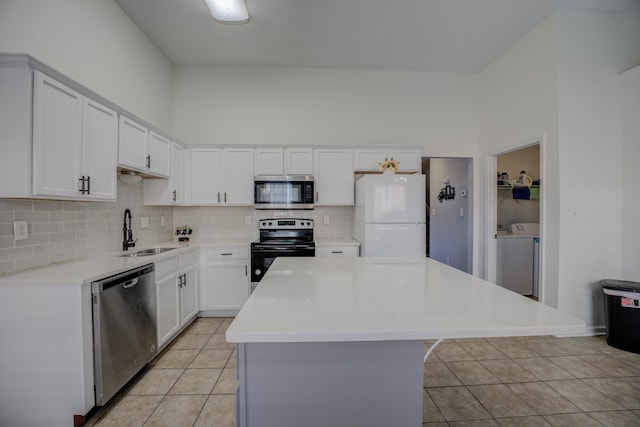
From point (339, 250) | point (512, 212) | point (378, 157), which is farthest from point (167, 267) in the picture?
point (512, 212)

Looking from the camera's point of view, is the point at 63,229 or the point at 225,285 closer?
the point at 63,229

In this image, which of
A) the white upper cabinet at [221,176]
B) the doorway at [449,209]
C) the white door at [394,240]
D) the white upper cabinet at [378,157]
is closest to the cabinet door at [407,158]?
the white upper cabinet at [378,157]

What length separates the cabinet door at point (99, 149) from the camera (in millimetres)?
1877

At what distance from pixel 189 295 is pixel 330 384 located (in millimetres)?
2372

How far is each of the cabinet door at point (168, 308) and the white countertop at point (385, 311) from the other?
4.59ft

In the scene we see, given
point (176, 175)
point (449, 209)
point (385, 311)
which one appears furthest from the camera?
→ point (449, 209)

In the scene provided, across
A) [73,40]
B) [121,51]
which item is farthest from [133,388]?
[121,51]

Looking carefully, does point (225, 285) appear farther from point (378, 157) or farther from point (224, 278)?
point (378, 157)

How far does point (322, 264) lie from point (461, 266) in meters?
3.09

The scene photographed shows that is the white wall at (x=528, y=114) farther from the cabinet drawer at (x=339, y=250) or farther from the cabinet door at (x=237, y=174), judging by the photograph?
the cabinet door at (x=237, y=174)

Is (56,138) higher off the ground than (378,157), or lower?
lower

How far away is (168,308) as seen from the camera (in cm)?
250

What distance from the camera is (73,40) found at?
2.16 m

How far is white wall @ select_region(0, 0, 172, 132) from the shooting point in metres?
1.79
